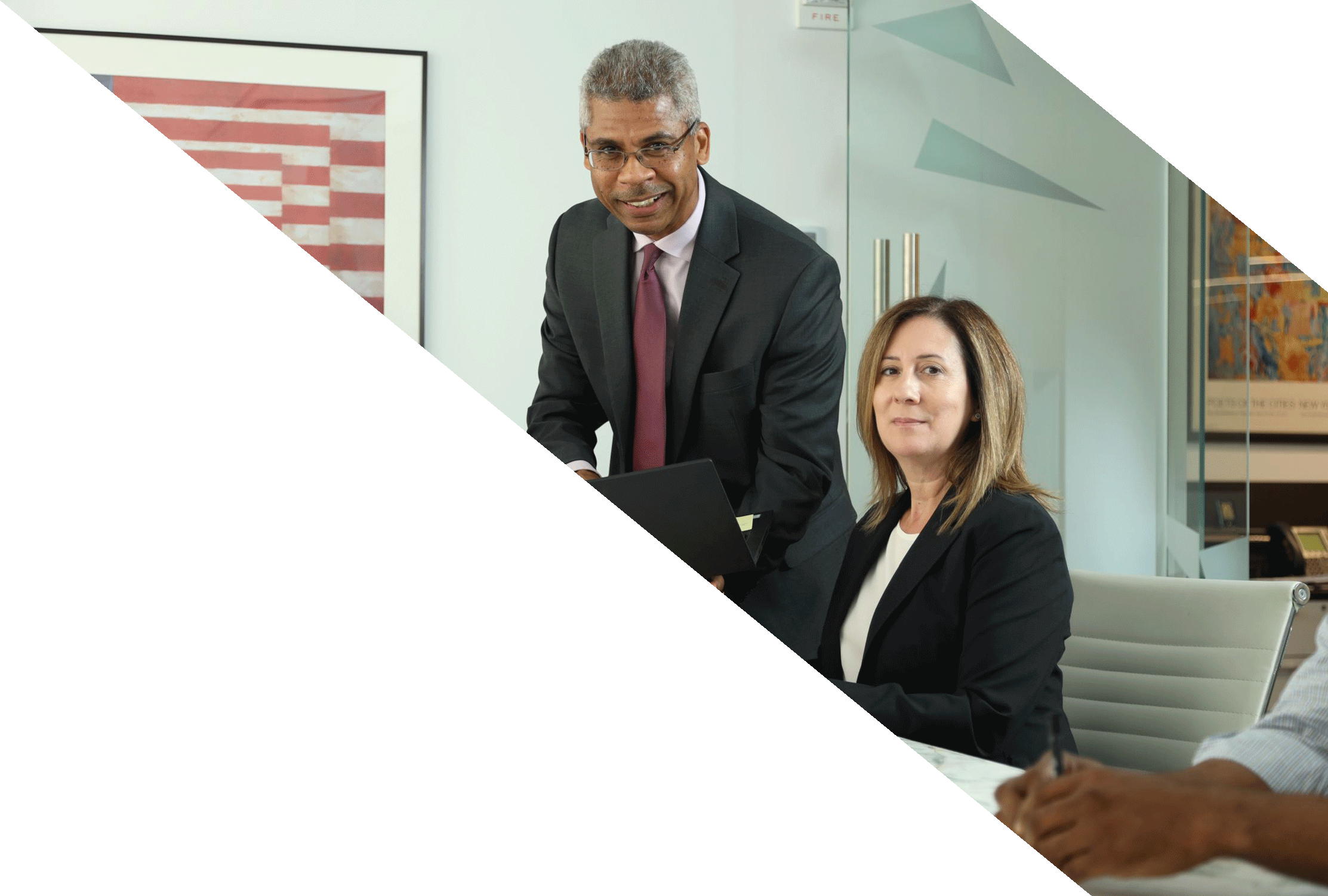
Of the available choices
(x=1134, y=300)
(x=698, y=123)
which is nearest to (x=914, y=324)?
(x=698, y=123)

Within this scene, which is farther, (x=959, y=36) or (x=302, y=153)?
(x=302, y=153)

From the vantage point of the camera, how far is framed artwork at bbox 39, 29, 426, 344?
283cm

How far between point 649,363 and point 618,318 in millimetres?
100

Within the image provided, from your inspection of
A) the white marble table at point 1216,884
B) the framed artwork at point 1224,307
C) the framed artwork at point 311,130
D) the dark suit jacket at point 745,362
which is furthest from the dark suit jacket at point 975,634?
the framed artwork at point 311,130

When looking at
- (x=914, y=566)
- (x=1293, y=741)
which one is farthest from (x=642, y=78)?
(x=1293, y=741)

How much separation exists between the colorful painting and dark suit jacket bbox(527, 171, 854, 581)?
71cm

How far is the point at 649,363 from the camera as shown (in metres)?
2.08

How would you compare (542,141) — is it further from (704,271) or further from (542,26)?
(704,271)

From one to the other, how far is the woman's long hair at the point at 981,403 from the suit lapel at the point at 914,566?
15 mm

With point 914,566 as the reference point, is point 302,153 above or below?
above

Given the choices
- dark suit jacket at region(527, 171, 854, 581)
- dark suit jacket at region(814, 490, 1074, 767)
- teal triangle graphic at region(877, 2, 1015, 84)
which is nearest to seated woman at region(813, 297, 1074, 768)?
dark suit jacket at region(814, 490, 1074, 767)

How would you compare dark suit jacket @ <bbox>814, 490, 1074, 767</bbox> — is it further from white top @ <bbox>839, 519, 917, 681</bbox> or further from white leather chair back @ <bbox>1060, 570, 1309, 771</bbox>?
white leather chair back @ <bbox>1060, 570, 1309, 771</bbox>

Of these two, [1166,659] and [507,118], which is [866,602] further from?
[507,118]

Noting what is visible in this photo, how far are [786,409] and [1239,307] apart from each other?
91 centimetres
